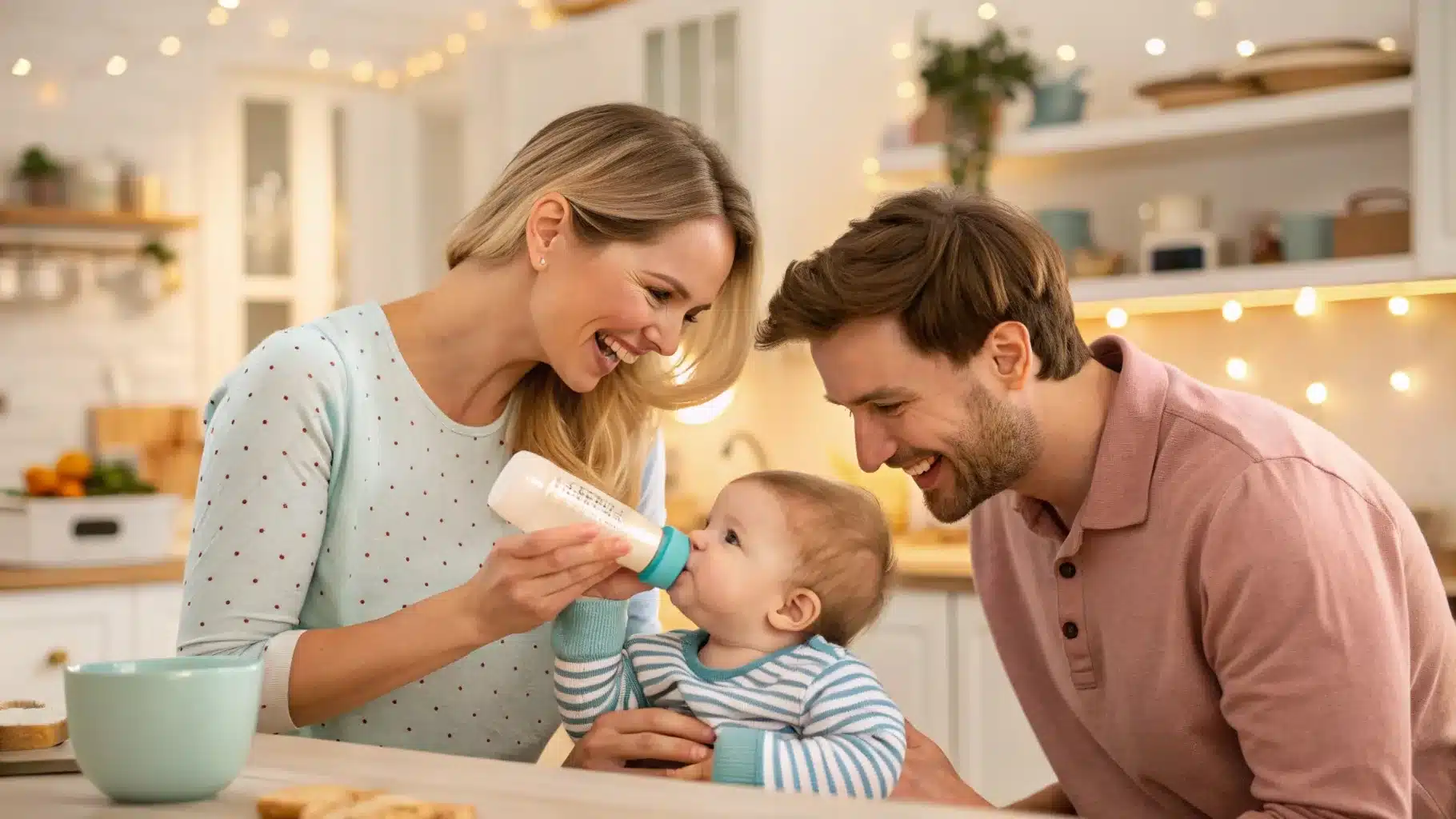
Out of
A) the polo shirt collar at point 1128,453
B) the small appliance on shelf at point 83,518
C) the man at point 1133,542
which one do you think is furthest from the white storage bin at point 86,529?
the polo shirt collar at point 1128,453

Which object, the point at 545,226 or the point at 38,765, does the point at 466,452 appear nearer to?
the point at 545,226

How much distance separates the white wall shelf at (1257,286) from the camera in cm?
315

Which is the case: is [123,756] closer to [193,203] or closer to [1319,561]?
[1319,561]

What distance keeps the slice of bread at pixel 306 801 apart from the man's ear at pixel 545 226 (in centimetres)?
85

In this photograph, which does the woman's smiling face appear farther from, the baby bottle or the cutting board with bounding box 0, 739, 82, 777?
the cutting board with bounding box 0, 739, 82, 777

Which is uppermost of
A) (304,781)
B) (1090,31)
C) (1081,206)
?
(1090,31)

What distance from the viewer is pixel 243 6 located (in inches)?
215

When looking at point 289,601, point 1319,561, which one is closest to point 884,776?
point 1319,561

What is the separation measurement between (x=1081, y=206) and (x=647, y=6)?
154 cm

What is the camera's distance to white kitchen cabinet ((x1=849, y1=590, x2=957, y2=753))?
3.38 metres

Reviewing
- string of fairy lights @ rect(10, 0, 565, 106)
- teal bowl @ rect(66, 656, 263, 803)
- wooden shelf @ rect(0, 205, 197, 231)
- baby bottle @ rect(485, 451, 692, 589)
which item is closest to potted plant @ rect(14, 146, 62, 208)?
wooden shelf @ rect(0, 205, 197, 231)

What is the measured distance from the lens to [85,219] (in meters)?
5.05

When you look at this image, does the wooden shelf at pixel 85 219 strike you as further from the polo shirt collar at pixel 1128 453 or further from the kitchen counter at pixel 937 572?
the polo shirt collar at pixel 1128 453

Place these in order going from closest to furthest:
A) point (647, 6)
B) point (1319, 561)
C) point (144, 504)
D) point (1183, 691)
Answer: point (1319, 561) → point (1183, 691) → point (144, 504) → point (647, 6)
